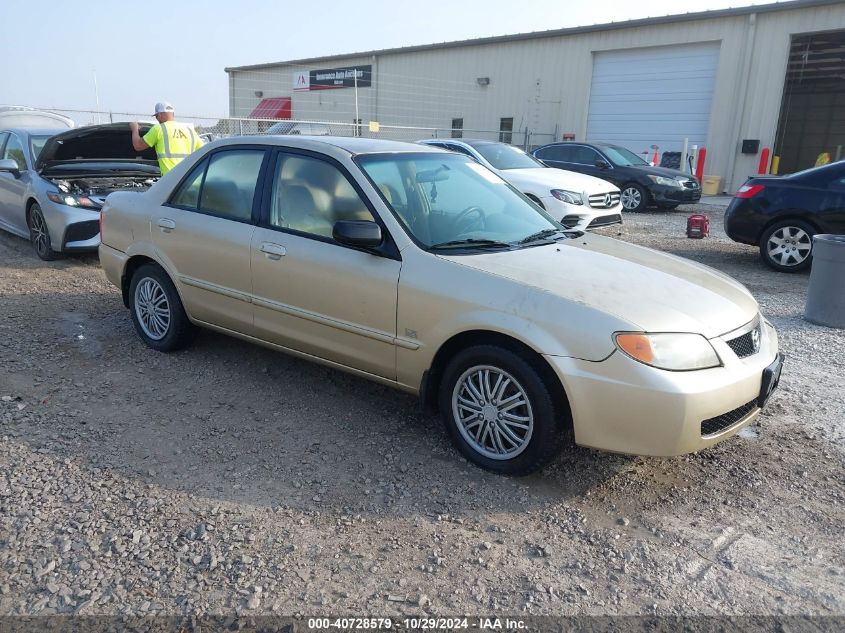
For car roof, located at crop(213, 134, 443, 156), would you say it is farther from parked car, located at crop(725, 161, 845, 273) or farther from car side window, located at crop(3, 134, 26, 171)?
parked car, located at crop(725, 161, 845, 273)

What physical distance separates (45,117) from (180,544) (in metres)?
14.1

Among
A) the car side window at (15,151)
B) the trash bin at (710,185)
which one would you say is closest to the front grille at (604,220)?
the car side window at (15,151)

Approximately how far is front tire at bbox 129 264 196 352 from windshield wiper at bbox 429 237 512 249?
7.40ft

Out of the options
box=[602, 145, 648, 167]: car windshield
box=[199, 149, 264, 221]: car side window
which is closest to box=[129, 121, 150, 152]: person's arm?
box=[199, 149, 264, 221]: car side window

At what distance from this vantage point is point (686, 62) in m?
19.7

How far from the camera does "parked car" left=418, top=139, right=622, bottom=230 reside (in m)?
9.65

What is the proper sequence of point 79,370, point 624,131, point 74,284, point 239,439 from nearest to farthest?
point 239,439
point 79,370
point 74,284
point 624,131

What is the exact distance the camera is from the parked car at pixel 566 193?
9.65 metres

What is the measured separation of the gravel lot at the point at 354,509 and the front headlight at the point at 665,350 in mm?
750

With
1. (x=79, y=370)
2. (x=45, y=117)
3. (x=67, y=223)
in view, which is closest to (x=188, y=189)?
(x=79, y=370)

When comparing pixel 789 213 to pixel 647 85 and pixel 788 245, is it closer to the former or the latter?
pixel 788 245

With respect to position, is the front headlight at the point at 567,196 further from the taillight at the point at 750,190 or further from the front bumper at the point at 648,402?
the front bumper at the point at 648,402

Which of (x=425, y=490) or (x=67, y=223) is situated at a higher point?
(x=67, y=223)

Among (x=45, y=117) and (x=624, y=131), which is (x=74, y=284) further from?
(x=624, y=131)
